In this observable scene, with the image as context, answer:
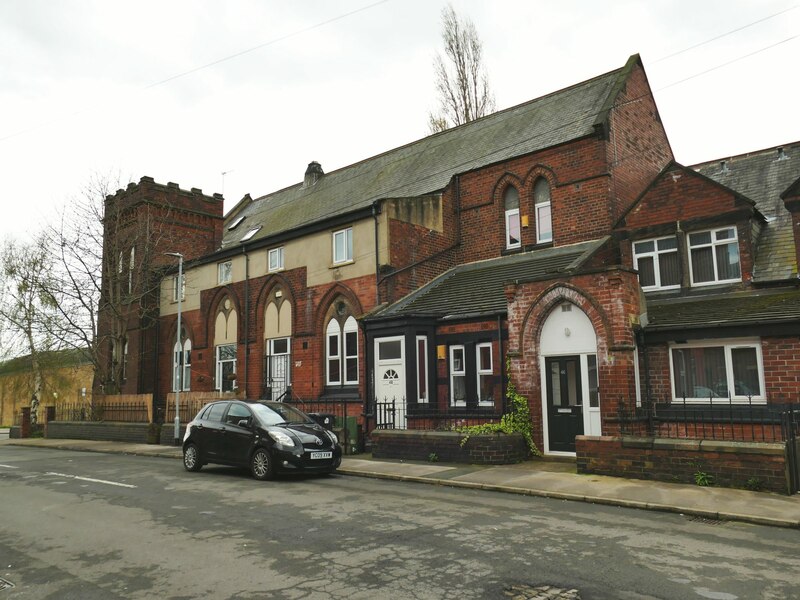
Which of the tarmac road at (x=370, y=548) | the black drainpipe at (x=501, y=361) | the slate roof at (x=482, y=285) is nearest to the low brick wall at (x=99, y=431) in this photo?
the slate roof at (x=482, y=285)

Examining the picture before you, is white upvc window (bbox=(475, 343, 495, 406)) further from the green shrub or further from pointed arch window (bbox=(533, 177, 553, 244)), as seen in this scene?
pointed arch window (bbox=(533, 177, 553, 244))

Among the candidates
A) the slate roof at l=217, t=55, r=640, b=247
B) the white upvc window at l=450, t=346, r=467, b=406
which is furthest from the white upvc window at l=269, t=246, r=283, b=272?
the white upvc window at l=450, t=346, r=467, b=406

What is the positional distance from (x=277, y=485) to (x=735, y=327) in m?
10.0

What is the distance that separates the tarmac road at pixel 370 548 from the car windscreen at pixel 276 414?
2.23 m

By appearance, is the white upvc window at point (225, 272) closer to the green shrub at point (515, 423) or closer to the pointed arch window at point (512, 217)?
the pointed arch window at point (512, 217)

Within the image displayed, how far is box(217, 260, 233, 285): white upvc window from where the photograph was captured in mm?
26453

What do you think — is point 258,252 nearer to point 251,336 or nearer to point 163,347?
point 251,336

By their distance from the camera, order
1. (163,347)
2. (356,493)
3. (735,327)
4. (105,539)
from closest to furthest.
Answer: (105,539) < (356,493) < (735,327) < (163,347)

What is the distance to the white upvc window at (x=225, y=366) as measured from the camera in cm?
2590

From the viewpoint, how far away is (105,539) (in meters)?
7.35

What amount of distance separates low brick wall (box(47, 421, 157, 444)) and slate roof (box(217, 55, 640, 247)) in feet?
29.5

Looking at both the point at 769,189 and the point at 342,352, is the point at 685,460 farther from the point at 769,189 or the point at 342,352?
the point at 342,352

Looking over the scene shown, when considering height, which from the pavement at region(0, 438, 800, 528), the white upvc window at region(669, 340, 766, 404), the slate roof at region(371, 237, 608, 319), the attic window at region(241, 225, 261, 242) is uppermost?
the attic window at region(241, 225, 261, 242)

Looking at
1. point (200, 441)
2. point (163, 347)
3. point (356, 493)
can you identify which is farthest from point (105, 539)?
point (163, 347)
